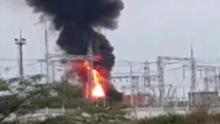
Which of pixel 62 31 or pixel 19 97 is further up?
pixel 62 31

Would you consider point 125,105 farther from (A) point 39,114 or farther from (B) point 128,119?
(A) point 39,114

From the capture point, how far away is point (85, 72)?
2576 inches

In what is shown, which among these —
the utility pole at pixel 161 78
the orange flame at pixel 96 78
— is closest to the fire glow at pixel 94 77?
the orange flame at pixel 96 78

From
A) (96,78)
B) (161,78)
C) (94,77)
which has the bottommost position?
(161,78)

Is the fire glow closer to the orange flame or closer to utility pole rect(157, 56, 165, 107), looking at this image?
the orange flame

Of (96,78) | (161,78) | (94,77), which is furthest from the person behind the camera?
(161,78)


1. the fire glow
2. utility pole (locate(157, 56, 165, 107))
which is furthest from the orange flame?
utility pole (locate(157, 56, 165, 107))

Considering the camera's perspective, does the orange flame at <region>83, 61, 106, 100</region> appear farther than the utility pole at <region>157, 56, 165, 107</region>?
No

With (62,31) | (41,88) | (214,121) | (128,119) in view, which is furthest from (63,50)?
(41,88)

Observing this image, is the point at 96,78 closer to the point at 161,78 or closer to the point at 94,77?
the point at 94,77

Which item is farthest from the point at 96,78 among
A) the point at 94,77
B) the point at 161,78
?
the point at 161,78

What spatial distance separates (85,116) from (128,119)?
3.83m

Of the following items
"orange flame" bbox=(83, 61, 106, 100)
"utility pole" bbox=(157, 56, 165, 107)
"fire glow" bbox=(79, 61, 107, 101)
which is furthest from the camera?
"utility pole" bbox=(157, 56, 165, 107)

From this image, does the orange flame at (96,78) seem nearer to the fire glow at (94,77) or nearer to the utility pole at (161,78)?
the fire glow at (94,77)
